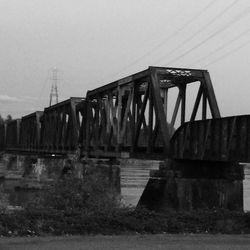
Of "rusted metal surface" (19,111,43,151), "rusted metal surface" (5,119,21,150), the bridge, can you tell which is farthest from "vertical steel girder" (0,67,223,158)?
"rusted metal surface" (5,119,21,150)

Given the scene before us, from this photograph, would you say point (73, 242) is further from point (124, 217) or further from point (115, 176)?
point (115, 176)

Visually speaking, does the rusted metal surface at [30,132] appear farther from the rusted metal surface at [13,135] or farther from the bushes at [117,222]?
the bushes at [117,222]

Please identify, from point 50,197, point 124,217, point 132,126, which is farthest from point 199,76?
point 124,217

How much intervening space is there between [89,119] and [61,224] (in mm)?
38190

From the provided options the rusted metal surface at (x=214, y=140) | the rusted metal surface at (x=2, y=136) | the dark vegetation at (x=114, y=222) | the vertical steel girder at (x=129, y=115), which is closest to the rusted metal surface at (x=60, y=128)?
the vertical steel girder at (x=129, y=115)

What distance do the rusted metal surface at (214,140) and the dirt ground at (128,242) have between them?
10.7 meters

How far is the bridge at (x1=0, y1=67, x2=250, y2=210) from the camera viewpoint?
78.6 ft

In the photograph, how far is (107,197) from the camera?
1847 centimetres

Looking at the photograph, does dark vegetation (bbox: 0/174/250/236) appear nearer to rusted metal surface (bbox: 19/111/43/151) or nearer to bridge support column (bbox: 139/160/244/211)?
bridge support column (bbox: 139/160/244/211)

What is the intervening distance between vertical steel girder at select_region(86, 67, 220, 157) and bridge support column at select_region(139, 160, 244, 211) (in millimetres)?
1967

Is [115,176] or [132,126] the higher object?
[132,126]

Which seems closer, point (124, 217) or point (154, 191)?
point (124, 217)

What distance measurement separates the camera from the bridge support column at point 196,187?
25.8 metres

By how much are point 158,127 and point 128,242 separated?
19.8 m
